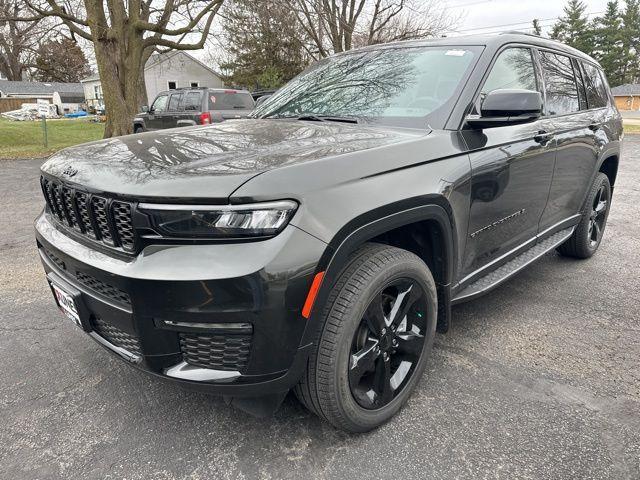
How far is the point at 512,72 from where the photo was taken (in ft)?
10.1

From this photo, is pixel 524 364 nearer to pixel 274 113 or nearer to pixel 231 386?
pixel 231 386

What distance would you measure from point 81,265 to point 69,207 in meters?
0.35

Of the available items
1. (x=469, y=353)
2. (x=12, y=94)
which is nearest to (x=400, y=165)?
(x=469, y=353)

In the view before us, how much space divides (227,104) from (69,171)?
11.6m

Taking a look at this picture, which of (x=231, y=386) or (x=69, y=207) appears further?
(x=69, y=207)

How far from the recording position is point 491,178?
267 centimetres

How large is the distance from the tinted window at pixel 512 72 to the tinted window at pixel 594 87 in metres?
1.23

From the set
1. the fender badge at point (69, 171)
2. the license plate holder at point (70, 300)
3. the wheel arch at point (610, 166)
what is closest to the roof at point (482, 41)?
the wheel arch at point (610, 166)

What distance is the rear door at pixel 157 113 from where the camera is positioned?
1418 cm

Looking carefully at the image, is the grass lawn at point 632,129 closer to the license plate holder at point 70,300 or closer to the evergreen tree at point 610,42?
the license plate holder at point 70,300

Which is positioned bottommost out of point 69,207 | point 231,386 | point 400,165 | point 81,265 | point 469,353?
point 469,353

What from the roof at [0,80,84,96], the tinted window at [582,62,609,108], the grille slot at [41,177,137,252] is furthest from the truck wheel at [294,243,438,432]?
the roof at [0,80,84,96]

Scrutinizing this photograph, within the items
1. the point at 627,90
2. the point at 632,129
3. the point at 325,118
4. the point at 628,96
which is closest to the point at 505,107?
the point at 325,118

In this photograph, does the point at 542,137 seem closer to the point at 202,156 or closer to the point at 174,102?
the point at 202,156
